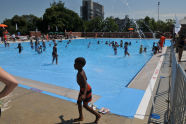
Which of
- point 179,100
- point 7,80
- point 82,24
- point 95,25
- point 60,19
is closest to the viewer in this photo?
point 7,80

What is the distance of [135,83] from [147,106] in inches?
98.9

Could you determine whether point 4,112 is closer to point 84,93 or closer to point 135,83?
point 84,93

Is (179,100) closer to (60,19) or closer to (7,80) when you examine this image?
(7,80)

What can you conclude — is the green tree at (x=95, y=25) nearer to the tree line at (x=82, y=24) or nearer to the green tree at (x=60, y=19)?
the tree line at (x=82, y=24)

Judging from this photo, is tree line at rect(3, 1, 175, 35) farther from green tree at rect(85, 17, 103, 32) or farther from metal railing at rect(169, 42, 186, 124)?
metal railing at rect(169, 42, 186, 124)

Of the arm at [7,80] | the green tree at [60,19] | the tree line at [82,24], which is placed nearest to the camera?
the arm at [7,80]

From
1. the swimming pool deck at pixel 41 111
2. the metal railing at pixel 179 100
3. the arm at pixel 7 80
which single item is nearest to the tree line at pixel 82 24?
the swimming pool deck at pixel 41 111

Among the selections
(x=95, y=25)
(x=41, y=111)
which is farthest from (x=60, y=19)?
(x=41, y=111)

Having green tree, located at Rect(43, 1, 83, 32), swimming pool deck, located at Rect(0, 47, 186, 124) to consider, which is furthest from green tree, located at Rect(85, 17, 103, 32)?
swimming pool deck, located at Rect(0, 47, 186, 124)

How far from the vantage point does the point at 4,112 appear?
422 centimetres

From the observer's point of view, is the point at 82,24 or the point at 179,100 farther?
the point at 82,24

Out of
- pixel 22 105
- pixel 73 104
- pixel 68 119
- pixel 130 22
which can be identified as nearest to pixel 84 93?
pixel 68 119

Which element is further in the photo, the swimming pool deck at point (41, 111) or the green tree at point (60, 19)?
the green tree at point (60, 19)

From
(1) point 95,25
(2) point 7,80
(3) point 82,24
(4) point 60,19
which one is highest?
(4) point 60,19
